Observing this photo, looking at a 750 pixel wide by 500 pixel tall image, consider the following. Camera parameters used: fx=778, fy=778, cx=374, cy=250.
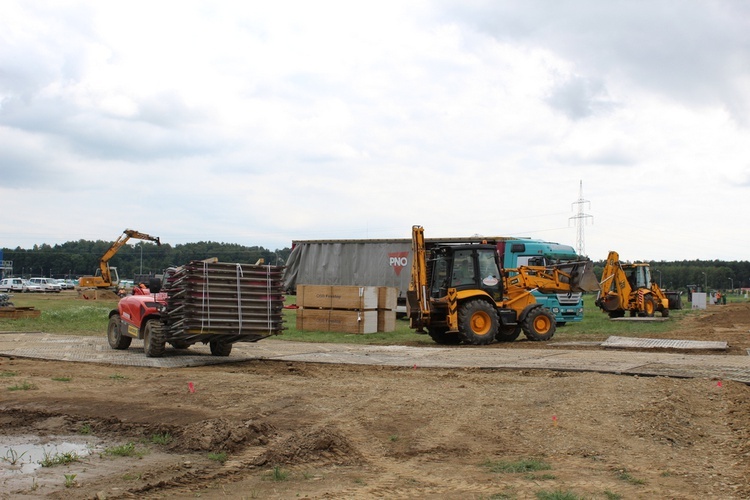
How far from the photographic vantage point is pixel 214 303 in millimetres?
14297

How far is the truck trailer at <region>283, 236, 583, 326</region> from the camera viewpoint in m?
26.9

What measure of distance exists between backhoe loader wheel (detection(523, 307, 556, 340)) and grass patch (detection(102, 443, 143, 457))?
14106 mm

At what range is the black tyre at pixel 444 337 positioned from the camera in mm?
20425

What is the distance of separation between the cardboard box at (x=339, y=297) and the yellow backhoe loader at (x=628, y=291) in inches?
403

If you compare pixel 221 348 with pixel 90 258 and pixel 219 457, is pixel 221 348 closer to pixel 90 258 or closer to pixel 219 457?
pixel 219 457

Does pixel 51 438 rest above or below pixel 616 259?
below

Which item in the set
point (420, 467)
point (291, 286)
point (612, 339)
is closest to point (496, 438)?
point (420, 467)

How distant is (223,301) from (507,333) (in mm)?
9300

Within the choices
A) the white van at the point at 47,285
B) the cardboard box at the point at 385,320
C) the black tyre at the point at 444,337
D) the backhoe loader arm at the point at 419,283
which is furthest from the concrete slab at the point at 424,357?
the white van at the point at 47,285

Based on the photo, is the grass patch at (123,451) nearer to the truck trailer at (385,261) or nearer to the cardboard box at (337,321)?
the cardboard box at (337,321)

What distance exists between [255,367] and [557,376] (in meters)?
5.44

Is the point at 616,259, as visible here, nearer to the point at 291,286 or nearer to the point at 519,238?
the point at 519,238

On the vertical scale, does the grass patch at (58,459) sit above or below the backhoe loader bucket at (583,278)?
below

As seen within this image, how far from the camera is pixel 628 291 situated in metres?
31.0
